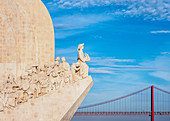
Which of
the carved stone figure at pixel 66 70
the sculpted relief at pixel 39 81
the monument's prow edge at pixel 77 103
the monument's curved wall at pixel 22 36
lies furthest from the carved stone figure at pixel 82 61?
the monument's curved wall at pixel 22 36

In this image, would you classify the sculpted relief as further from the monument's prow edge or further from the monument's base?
the monument's prow edge

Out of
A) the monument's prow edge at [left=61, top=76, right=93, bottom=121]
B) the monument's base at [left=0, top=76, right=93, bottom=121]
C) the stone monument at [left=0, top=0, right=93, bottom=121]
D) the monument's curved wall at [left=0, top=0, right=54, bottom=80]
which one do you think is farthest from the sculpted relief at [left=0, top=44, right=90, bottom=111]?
the monument's curved wall at [left=0, top=0, right=54, bottom=80]

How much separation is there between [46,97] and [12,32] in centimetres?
227

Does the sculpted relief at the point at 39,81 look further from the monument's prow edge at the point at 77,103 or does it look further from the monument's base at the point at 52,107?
the monument's prow edge at the point at 77,103

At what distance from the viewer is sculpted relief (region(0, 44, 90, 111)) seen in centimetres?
706

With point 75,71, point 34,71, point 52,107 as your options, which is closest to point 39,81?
point 34,71

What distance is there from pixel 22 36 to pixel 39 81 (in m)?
1.64

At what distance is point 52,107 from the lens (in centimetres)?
747

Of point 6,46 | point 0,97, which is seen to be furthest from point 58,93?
point 6,46

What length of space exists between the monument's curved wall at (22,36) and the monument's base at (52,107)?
1241mm

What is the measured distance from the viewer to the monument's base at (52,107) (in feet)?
23.2

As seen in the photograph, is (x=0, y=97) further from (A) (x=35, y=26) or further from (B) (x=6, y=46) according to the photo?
(A) (x=35, y=26)

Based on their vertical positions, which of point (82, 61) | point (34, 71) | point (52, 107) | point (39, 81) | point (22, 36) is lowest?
point (52, 107)

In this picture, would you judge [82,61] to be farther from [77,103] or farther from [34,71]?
[34,71]
